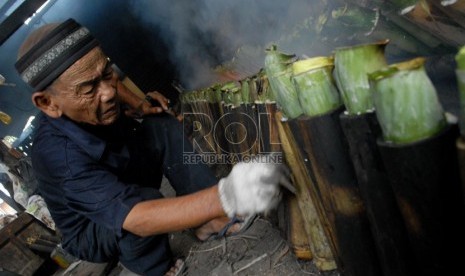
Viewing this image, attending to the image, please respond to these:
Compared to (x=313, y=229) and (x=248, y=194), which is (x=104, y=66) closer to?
(x=248, y=194)

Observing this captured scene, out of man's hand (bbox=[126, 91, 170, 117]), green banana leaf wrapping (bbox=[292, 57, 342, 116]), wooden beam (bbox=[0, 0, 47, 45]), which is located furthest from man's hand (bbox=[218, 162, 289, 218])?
wooden beam (bbox=[0, 0, 47, 45])

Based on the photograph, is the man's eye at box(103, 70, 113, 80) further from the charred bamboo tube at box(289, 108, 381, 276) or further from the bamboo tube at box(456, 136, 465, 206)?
the bamboo tube at box(456, 136, 465, 206)

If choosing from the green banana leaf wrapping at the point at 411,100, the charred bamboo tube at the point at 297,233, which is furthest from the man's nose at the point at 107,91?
the green banana leaf wrapping at the point at 411,100

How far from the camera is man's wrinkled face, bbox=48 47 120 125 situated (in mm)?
2277

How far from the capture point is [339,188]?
1.25 m

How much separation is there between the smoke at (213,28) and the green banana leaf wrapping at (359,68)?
9.51ft

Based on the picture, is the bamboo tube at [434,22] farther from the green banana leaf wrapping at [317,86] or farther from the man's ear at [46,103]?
the man's ear at [46,103]

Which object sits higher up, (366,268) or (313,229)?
(313,229)

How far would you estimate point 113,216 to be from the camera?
2047 mm

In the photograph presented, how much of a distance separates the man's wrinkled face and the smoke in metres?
2.35

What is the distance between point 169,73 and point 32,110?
13.6ft

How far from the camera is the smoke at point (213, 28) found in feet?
17.1

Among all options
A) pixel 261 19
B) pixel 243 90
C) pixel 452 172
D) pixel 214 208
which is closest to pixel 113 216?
pixel 214 208

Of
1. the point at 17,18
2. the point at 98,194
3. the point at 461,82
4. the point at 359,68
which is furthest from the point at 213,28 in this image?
the point at 461,82
